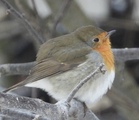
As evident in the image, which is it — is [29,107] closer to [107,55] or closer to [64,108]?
[64,108]

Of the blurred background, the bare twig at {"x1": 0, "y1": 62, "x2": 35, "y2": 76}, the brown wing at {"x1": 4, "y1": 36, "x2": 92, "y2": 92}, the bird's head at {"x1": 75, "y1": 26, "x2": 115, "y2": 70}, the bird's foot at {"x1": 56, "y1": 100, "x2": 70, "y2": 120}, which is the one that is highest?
the bird's foot at {"x1": 56, "y1": 100, "x2": 70, "y2": 120}

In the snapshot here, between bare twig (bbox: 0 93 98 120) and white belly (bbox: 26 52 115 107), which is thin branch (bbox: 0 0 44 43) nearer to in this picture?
white belly (bbox: 26 52 115 107)

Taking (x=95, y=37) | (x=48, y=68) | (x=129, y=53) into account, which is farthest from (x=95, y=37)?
(x=48, y=68)

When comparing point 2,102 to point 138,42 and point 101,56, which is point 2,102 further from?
point 138,42

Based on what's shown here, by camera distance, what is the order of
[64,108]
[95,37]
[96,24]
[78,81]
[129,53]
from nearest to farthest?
[64,108]
[78,81]
[129,53]
[95,37]
[96,24]

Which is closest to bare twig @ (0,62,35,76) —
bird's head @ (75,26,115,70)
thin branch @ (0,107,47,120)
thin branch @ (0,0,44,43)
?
thin branch @ (0,0,44,43)

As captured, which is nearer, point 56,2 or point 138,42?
point 56,2

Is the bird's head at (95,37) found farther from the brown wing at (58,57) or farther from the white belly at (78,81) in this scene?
the white belly at (78,81)

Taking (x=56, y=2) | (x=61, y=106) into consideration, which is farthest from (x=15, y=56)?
(x=61, y=106)
